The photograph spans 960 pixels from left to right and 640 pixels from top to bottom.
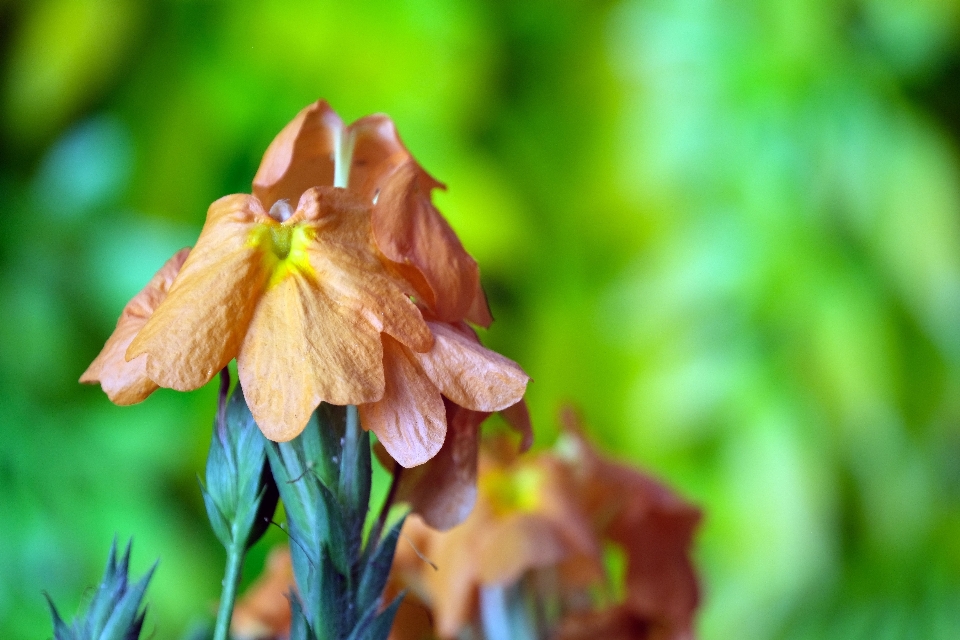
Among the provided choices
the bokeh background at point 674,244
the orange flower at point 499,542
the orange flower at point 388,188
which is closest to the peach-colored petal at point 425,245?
the orange flower at point 388,188

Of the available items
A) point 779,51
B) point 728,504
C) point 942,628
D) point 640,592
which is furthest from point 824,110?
point 640,592

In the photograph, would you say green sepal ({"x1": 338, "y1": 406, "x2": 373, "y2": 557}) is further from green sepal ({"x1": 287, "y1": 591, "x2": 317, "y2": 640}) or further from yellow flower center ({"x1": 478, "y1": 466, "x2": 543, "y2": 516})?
yellow flower center ({"x1": 478, "y1": 466, "x2": 543, "y2": 516})

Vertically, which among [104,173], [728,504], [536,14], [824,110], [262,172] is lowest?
[728,504]

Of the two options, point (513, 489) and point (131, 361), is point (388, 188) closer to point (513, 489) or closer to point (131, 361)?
point (131, 361)

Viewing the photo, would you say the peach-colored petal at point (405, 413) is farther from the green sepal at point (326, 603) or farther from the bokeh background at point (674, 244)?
the bokeh background at point (674, 244)

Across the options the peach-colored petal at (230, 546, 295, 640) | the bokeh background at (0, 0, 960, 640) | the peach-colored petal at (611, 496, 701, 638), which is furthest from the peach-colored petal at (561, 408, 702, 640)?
the bokeh background at (0, 0, 960, 640)

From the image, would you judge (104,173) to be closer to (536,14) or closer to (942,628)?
(536,14)
